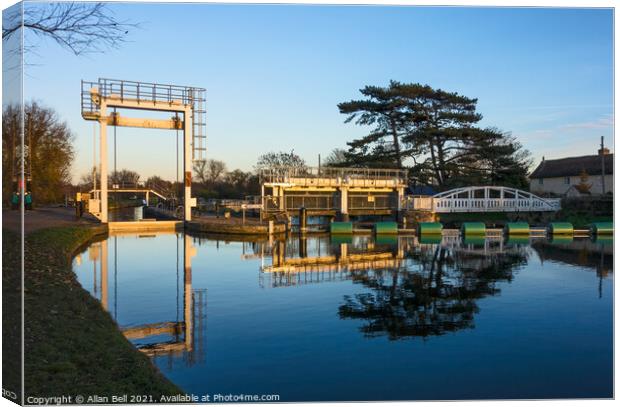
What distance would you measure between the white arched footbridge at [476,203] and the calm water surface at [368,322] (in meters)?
16.2

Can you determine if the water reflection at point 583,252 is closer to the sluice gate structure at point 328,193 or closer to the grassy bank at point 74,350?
the grassy bank at point 74,350

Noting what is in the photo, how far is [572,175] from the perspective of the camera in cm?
4681

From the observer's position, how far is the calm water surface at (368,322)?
6.60m

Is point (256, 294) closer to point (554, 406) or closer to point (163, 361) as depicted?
point (163, 361)

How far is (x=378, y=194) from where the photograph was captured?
121 feet

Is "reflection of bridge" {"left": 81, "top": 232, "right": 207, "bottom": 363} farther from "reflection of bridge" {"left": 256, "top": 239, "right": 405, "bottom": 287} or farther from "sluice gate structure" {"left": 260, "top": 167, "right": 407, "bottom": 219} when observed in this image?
"sluice gate structure" {"left": 260, "top": 167, "right": 407, "bottom": 219}

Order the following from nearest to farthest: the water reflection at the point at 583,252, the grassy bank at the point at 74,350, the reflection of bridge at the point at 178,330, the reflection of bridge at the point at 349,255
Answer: the grassy bank at the point at 74,350 → the reflection of bridge at the point at 178,330 → the reflection of bridge at the point at 349,255 → the water reflection at the point at 583,252

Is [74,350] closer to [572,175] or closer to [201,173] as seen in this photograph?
[572,175]

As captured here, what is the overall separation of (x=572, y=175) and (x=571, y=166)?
134cm

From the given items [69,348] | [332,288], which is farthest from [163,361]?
[332,288]

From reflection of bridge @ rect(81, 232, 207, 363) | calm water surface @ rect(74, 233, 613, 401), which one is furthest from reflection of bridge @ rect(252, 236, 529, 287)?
reflection of bridge @ rect(81, 232, 207, 363)

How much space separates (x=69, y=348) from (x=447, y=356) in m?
5.16

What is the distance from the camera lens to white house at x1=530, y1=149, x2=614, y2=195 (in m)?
43.2

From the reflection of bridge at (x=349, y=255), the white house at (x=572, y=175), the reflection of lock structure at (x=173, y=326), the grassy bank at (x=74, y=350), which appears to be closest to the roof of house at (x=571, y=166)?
the white house at (x=572, y=175)
